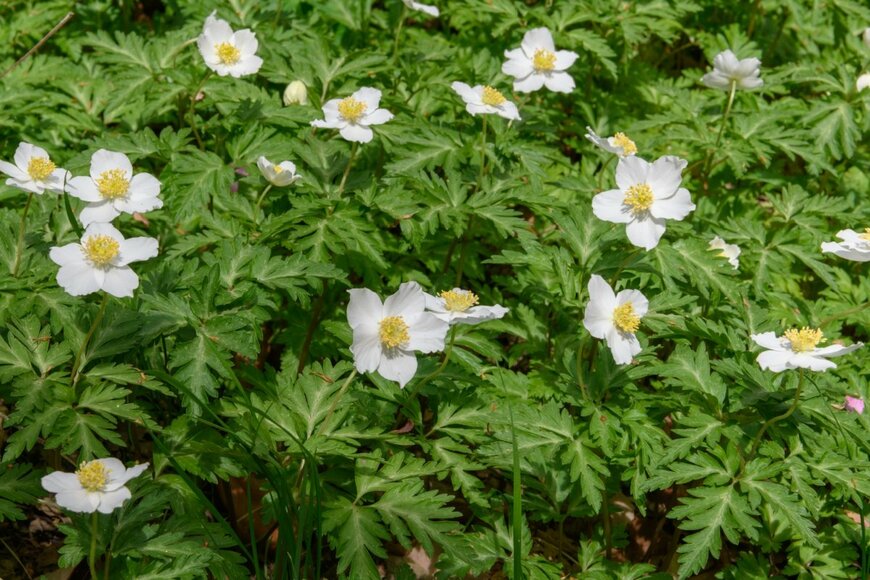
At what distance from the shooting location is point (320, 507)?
262 centimetres

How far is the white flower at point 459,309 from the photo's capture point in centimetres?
259

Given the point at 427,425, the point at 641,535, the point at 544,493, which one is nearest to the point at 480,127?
the point at 427,425

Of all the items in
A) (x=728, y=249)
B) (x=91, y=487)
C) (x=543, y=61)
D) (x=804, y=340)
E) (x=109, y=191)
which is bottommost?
(x=728, y=249)

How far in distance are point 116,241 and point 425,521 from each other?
1.27 meters

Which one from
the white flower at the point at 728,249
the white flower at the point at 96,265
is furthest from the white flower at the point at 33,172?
the white flower at the point at 728,249

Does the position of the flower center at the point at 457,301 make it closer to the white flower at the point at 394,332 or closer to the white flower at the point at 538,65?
the white flower at the point at 394,332

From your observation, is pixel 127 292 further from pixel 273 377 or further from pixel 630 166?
pixel 630 166

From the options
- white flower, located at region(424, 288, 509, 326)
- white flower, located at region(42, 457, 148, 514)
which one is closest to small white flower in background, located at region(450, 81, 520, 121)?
white flower, located at region(424, 288, 509, 326)

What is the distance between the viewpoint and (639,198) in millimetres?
3076

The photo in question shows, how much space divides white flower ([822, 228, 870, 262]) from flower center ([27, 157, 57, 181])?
2.68m

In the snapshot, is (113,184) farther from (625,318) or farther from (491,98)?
(625,318)

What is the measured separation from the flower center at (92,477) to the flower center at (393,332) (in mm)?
869

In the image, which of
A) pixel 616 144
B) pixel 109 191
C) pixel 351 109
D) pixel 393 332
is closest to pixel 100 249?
pixel 109 191

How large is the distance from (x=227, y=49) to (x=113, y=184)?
Answer: 1037 mm
